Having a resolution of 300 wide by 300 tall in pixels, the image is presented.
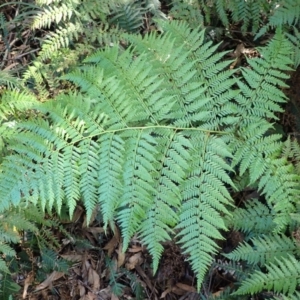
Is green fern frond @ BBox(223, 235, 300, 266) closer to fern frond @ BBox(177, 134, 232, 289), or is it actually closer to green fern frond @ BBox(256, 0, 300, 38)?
fern frond @ BBox(177, 134, 232, 289)

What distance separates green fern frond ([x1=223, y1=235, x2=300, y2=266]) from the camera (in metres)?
3.07

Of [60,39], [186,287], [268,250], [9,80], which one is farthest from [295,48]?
[9,80]

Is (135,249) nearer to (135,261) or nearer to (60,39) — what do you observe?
(135,261)

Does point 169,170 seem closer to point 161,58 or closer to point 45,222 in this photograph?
point 161,58

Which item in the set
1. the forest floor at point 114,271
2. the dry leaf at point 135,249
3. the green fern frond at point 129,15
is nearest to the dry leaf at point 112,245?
the forest floor at point 114,271

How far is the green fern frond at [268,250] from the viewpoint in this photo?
307cm

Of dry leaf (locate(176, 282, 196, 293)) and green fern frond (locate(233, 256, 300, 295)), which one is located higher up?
green fern frond (locate(233, 256, 300, 295))

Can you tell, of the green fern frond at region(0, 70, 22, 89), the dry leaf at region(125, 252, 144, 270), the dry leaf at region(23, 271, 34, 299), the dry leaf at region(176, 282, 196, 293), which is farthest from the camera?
the dry leaf at region(23, 271, 34, 299)

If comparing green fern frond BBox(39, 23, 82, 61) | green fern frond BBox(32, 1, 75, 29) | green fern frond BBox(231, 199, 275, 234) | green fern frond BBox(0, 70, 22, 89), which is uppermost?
green fern frond BBox(32, 1, 75, 29)

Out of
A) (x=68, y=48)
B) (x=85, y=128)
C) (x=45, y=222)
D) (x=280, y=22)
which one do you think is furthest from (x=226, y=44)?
(x=45, y=222)

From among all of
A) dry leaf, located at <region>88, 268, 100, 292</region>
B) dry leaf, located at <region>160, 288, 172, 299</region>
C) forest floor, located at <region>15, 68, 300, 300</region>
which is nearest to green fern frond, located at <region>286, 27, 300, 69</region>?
forest floor, located at <region>15, 68, 300, 300</region>

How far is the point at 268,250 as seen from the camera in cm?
309

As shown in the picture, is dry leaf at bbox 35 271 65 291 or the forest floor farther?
dry leaf at bbox 35 271 65 291

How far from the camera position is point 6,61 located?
4516mm
